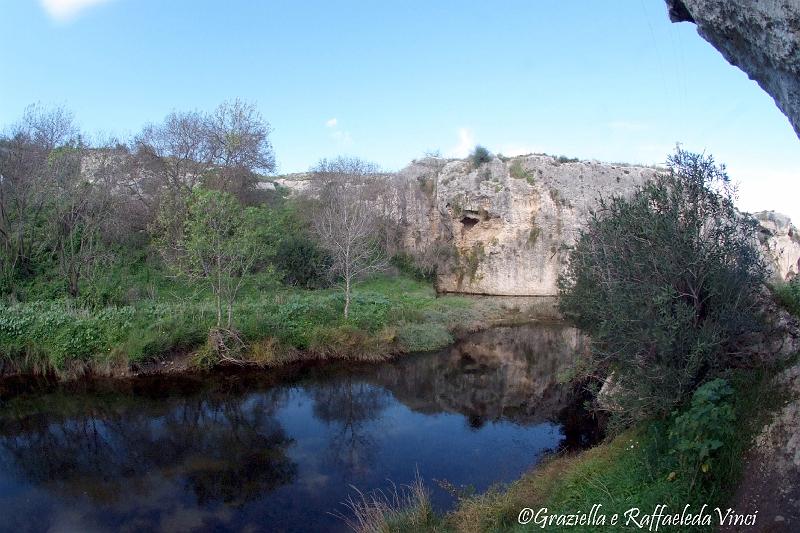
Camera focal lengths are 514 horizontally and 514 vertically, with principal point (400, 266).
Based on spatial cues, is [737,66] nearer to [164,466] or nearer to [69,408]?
[164,466]

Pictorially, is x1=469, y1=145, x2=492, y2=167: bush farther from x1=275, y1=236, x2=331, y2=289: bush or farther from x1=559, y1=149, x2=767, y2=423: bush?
x1=559, y1=149, x2=767, y2=423: bush

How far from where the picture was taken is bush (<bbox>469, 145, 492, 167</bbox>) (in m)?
32.8

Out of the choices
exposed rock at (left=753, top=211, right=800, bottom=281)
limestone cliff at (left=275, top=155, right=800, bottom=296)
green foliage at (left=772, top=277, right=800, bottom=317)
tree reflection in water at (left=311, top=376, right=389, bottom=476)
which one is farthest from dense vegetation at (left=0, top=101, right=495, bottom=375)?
exposed rock at (left=753, top=211, right=800, bottom=281)

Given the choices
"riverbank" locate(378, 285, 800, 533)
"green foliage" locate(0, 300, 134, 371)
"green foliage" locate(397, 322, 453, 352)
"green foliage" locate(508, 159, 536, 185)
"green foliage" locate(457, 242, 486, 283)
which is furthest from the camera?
"green foliage" locate(508, 159, 536, 185)

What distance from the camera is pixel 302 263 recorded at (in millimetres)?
25125

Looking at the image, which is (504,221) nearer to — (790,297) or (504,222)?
(504,222)

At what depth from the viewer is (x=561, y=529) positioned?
582 centimetres

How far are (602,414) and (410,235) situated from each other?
22264 mm

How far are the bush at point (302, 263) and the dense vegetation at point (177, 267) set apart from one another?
0.21 ft

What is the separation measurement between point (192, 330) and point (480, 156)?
22.6 m

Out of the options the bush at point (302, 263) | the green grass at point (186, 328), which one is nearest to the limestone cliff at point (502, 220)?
the bush at point (302, 263)

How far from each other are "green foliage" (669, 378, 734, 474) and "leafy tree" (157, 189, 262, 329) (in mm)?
12704

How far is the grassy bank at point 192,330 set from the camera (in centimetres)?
1473

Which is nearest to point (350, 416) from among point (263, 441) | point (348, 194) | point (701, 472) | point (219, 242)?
point (263, 441)
